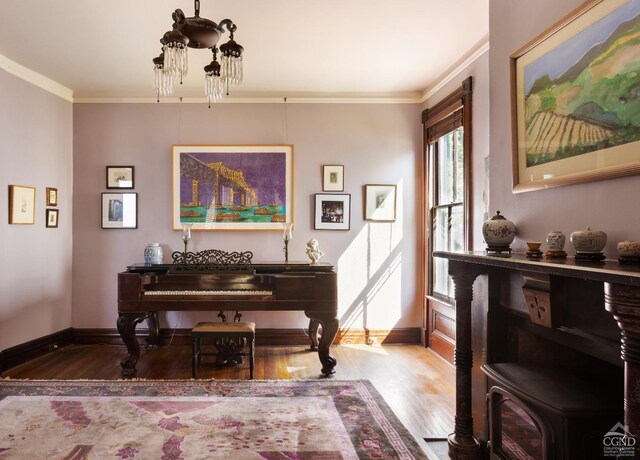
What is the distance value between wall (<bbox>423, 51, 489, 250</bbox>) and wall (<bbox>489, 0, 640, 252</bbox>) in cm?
120

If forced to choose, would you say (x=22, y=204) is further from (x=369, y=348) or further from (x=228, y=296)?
(x=369, y=348)

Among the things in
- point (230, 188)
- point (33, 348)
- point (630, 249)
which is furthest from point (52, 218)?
point (630, 249)

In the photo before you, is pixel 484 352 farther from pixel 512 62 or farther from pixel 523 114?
pixel 512 62

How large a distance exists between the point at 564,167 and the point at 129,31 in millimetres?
3311

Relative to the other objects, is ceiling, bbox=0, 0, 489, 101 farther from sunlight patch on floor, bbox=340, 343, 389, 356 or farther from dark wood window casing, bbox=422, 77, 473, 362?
sunlight patch on floor, bbox=340, 343, 389, 356

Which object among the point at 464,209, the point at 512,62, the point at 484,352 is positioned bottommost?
the point at 484,352

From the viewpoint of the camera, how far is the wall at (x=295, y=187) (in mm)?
4867

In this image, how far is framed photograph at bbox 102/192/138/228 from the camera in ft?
15.9

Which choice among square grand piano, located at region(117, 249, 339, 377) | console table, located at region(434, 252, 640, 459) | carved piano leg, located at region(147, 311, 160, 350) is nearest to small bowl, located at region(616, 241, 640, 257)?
console table, located at region(434, 252, 640, 459)

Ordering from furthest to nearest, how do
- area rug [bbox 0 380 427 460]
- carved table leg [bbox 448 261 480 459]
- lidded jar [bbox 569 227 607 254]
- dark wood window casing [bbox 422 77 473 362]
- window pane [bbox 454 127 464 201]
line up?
window pane [bbox 454 127 464 201], dark wood window casing [bbox 422 77 473 362], area rug [bbox 0 380 427 460], carved table leg [bbox 448 261 480 459], lidded jar [bbox 569 227 607 254]

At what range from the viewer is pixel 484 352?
87.3 inches

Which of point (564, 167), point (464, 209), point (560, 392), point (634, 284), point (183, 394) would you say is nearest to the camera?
point (634, 284)

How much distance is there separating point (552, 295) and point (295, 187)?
3604 millimetres

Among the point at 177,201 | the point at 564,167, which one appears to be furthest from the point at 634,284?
the point at 177,201
